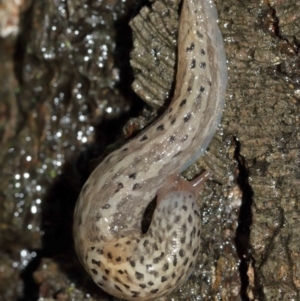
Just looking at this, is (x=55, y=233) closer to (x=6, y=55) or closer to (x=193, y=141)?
(x=6, y=55)

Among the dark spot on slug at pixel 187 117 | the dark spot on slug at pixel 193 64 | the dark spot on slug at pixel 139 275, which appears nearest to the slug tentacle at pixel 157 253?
the dark spot on slug at pixel 139 275

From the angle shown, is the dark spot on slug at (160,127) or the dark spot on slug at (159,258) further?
the dark spot on slug at (160,127)

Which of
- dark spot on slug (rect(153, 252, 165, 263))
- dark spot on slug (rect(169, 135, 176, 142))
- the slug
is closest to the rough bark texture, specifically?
the slug

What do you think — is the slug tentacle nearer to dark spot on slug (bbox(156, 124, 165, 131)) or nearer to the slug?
Answer: the slug

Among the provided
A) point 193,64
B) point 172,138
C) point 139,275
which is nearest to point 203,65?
point 193,64

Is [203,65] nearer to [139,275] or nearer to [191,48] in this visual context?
[191,48]

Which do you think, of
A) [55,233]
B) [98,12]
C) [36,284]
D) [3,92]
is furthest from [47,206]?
[98,12]

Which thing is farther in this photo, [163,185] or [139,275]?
[163,185]

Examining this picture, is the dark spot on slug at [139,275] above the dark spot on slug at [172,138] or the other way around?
the other way around

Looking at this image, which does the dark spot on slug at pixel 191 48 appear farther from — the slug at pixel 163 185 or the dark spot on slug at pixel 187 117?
the dark spot on slug at pixel 187 117
